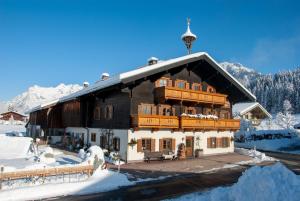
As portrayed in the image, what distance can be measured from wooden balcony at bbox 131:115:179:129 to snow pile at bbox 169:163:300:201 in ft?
40.5

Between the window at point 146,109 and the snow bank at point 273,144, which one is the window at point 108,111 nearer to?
the window at point 146,109

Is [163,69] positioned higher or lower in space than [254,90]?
lower

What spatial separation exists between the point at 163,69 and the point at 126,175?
11.0 meters

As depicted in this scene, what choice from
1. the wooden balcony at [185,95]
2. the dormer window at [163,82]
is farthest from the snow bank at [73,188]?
the dormer window at [163,82]

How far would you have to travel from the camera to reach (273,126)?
68000mm

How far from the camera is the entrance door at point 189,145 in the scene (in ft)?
92.9

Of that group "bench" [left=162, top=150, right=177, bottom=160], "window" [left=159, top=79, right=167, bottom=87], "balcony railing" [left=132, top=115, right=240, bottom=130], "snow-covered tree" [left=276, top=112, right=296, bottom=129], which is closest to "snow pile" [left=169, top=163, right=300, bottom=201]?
"balcony railing" [left=132, top=115, right=240, bottom=130]

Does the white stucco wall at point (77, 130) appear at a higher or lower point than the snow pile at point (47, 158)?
higher

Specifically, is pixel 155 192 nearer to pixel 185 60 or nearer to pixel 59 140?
pixel 185 60

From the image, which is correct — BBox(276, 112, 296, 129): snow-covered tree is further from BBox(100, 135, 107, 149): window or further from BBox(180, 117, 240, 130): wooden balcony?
BBox(100, 135, 107, 149): window

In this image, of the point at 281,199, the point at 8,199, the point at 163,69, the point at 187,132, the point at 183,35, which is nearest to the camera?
the point at 281,199

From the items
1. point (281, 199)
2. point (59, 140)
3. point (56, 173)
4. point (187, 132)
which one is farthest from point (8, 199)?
point (59, 140)

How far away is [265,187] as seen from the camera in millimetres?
10227

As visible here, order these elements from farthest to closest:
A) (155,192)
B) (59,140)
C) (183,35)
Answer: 1. (59,140)
2. (183,35)
3. (155,192)
